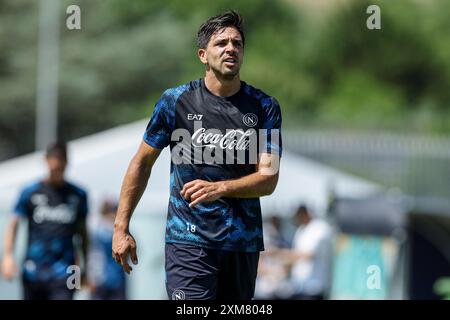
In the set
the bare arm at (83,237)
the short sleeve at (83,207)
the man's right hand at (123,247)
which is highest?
the short sleeve at (83,207)

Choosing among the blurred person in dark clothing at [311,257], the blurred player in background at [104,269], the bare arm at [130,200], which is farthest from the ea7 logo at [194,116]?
the blurred player in background at [104,269]

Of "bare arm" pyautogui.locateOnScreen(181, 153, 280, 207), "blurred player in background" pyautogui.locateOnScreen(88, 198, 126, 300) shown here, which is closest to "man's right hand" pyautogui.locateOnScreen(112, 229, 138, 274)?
"bare arm" pyautogui.locateOnScreen(181, 153, 280, 207)

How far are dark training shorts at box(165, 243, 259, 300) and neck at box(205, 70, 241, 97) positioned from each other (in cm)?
98

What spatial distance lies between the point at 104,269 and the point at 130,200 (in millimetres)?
9893

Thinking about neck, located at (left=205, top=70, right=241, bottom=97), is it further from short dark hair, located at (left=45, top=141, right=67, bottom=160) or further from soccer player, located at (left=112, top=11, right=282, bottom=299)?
short dark hair, located at (left=45, top=141, right=67, bottom=160)

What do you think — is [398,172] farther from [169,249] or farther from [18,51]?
[18,51]

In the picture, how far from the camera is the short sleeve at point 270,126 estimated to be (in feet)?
23.4

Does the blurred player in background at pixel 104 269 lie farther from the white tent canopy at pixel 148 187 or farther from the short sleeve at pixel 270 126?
the short sleeve at pixel 270 126

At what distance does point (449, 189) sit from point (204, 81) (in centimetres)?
1935

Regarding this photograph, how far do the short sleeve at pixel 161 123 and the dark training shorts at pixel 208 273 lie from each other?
66cm

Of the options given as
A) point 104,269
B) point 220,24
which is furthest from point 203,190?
point 104,269

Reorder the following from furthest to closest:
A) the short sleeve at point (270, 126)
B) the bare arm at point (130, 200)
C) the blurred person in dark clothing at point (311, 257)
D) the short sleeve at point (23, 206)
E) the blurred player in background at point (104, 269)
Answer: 1. the blurred player in background at point (104, 269)
2. the blurred person in dark clothing at point (311, 257)
3. the short sleeve at point (23, 206)
4. the short sleeve at point (270, 126)
5. the bare arm at point (130, 200)

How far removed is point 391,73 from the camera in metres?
64.2

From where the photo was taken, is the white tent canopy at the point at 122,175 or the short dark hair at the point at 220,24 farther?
the white tent canopy at the point at 122,175
